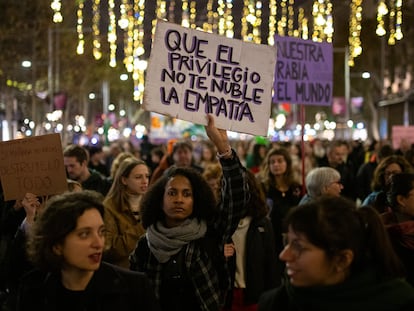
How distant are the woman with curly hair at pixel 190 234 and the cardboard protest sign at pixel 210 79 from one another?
2.34 feet

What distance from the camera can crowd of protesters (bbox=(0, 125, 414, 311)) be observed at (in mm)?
3758

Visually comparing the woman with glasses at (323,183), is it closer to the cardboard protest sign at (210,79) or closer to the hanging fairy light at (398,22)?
the cardboard protest sign at (210,79)

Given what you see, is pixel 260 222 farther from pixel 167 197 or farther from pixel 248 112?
pixel 167 197

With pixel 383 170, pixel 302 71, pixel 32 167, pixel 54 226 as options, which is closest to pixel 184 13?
pixel 302 71

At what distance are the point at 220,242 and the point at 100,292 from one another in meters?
1.68

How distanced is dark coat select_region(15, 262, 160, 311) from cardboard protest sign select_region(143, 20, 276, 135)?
245 cm

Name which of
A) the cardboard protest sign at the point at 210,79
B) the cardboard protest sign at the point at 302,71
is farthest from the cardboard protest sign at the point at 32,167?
the cardboard protest sign at the point at 302,71

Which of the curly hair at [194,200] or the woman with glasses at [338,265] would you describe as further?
the curly hair at [194,200]

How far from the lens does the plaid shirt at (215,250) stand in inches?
220

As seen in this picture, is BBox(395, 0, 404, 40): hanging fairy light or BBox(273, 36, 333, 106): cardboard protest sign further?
BBox(395, 0, 404, 40): hanging fairy light

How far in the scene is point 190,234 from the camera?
5.64 m

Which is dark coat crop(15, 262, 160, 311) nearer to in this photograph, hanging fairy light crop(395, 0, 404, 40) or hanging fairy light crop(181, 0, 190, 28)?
hanging fairy light crop(181, 0, 190, 28)

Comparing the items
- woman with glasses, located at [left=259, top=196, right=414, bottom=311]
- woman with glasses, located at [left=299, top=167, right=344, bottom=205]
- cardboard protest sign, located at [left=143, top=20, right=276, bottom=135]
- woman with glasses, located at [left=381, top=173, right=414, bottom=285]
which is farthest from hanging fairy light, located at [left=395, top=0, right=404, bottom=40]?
woman with glasses, located at [left=259, top=196, right=414, bottom=311]

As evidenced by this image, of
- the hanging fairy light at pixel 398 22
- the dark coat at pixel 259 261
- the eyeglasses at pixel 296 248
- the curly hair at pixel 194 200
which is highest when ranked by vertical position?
the hanging fairy light at pixel 398 22
